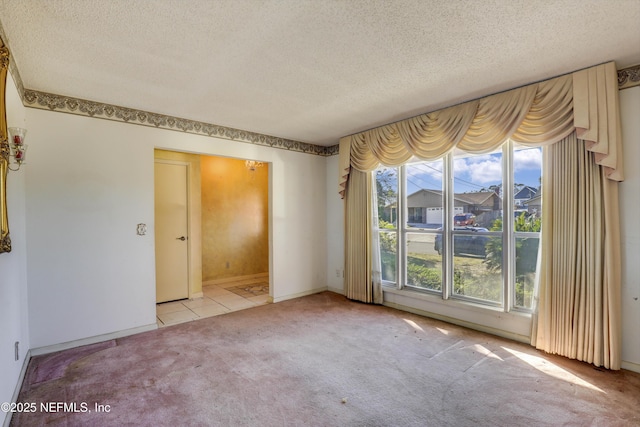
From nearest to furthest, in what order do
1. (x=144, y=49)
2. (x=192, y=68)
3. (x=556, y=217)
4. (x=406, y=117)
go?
(x=144, y=49) < (x=192, y=68) < (x=556, y=217) < (x=406, y=117)

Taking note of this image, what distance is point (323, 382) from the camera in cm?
248

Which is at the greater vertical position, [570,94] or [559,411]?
[570,94]

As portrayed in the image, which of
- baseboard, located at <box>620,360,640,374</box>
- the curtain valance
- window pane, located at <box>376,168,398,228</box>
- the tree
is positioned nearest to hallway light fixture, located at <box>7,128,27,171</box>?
the curtain valance

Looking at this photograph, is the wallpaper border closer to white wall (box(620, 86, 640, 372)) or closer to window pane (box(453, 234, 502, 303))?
window pane (box(453, 234, 502, 303))

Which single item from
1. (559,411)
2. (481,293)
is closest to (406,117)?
(481,293)

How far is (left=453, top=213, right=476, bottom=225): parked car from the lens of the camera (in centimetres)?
364

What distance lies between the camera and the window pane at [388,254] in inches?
177

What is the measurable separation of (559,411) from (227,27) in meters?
3.50

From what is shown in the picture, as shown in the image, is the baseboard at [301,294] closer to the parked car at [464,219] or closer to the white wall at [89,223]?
the white wall at [89,223]

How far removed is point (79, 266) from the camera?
10.4 feet

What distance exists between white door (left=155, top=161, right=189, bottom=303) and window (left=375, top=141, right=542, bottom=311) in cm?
325

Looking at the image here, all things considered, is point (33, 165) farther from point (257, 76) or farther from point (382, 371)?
point (382, 371)

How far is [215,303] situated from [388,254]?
2846 millimetres

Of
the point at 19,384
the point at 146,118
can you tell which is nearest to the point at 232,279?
the point at 146,118
